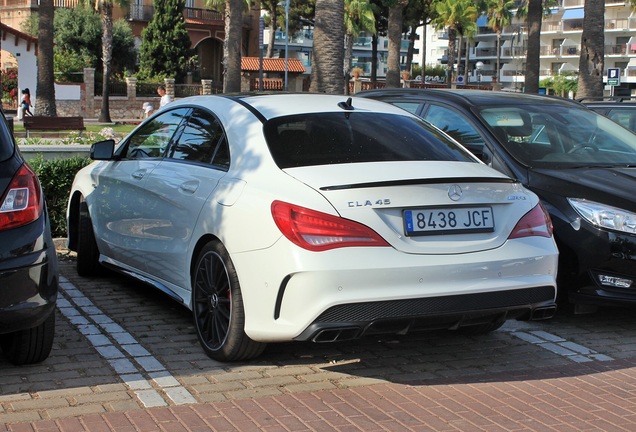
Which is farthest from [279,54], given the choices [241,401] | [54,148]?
[241,401]

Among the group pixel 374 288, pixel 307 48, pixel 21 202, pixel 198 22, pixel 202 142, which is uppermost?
pixel 198 22

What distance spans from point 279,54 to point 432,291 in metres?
89.0

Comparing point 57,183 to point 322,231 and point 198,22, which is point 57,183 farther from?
point 198,22

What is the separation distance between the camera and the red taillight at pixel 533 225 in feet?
17.1

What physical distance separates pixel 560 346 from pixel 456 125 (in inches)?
87.7

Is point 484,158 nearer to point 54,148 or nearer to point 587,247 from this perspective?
point 587,247

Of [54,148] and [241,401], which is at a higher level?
[54,148]

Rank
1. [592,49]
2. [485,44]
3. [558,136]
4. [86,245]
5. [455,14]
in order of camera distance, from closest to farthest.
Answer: [558,136]
[86,245]
[592,49]
[455,14]
[485,44]

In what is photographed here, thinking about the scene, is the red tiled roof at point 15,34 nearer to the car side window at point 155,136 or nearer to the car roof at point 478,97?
the car roof at point 478,97

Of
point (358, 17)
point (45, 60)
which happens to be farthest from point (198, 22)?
point (45, 60)

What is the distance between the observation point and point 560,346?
616 centimetres

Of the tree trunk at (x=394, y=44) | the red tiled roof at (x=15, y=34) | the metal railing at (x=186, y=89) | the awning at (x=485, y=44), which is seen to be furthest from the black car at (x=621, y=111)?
the awning at (x=485, y=44)

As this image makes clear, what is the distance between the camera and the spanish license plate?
16.1 feet

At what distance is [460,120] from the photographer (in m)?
7.56
